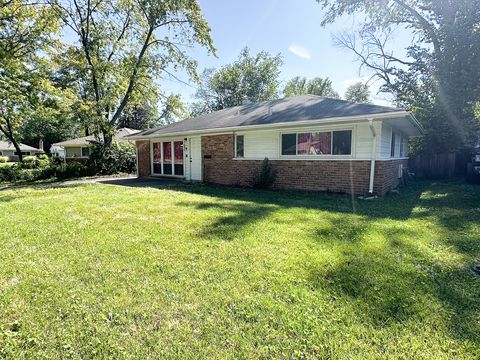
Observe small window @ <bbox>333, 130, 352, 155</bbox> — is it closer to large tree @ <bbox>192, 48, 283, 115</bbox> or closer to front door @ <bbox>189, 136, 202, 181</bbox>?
front door @ <bbox>189, 136, 202, 181</bbox>

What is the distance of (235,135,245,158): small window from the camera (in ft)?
36.5

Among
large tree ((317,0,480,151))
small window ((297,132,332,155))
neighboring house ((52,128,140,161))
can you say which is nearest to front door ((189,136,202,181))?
small window ((297,132,332,155))

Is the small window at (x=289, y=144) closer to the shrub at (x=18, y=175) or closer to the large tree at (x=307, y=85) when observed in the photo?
the shrub at (x=18, y=175)

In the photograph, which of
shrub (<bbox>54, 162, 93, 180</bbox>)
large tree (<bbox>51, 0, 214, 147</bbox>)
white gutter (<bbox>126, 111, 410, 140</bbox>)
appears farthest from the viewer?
large tree (<bbox>51, 0, 214, 147</bbox>)

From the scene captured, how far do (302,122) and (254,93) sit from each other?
26961 mm

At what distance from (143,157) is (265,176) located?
8664 mm

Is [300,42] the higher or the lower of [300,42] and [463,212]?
the higher

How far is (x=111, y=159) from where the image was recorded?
18625 millimetres

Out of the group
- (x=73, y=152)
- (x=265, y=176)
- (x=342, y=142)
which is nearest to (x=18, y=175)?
(x=265, y=176)

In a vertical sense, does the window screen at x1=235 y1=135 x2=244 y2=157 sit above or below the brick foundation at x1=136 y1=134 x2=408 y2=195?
above

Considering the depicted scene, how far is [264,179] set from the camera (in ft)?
33.6

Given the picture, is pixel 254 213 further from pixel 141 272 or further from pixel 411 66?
pixel 411 66

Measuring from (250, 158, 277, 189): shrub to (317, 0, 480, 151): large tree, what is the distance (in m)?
10.9

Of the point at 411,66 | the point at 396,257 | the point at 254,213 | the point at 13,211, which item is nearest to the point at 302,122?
the point at 254,213
